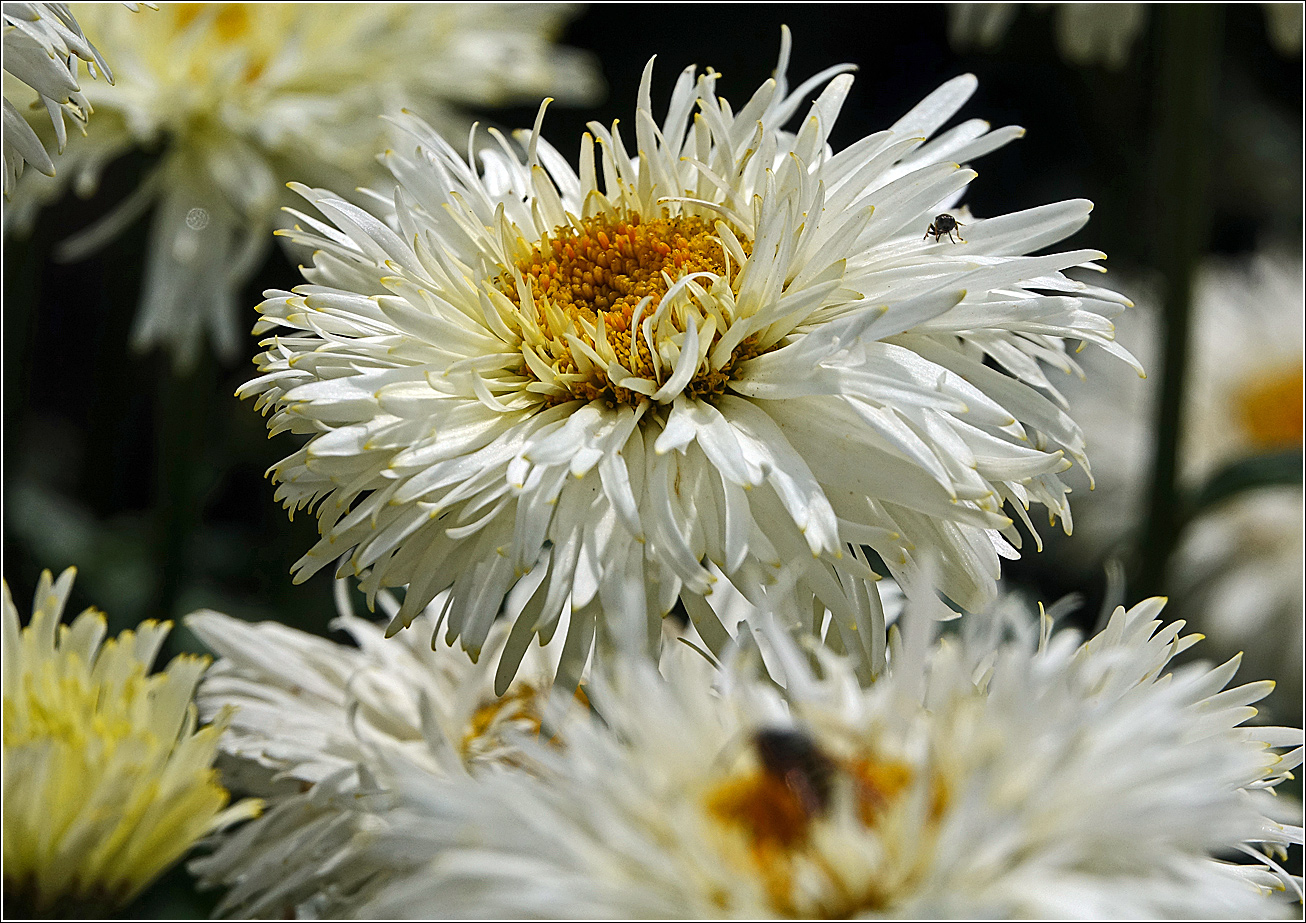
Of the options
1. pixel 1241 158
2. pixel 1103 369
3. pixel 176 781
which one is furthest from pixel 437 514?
pixel 1241 158

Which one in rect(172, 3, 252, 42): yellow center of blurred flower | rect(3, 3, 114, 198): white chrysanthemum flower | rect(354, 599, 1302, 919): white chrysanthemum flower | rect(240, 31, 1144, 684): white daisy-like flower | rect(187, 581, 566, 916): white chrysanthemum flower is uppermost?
rect(172, 3, 252, 42): yellow center of blurred flower

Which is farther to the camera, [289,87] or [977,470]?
[289,87]

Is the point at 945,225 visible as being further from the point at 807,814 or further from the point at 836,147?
the point at 836,147

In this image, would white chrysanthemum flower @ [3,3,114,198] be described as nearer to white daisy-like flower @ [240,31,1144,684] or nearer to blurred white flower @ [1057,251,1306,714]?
white daisy-like flower @ [240,31,1144,684]

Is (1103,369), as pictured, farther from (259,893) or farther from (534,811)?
(534,811)

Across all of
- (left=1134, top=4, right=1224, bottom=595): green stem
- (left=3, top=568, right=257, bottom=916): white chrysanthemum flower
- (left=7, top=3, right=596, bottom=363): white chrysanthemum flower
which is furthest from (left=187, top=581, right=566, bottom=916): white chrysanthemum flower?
(left=1134, top=4, right=1224, bottom=595): green stem

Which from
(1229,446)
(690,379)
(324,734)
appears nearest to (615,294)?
(690,379)

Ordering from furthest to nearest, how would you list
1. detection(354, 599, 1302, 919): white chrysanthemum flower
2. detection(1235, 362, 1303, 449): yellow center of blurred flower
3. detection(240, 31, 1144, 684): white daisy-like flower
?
detection(1235, 362, 1303, 449): yellow center of blurred flower, detection(240, 31, 1144, 684): white daisy-like flower, detection(354, 599, 1302, 919): white chrysanthemum flower

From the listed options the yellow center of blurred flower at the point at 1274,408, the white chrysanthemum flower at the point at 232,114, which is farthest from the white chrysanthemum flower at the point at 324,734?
the yellow center of blurred flower at the point at 1274,408
